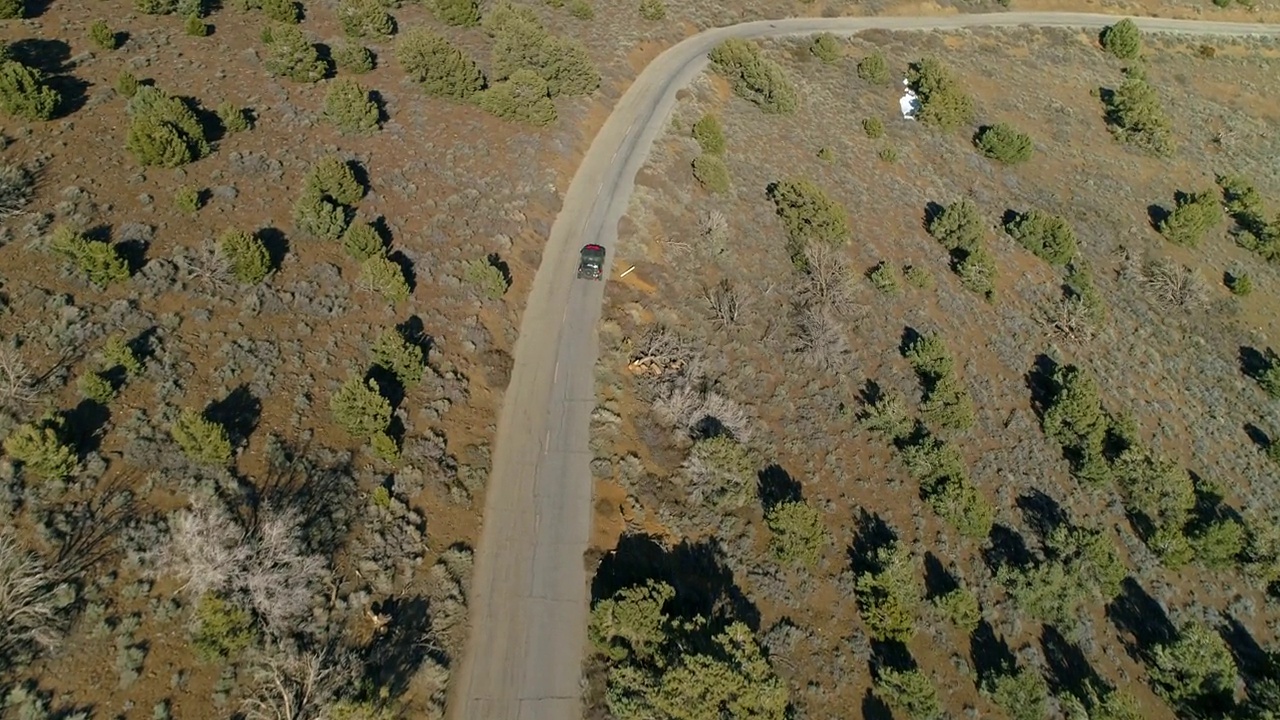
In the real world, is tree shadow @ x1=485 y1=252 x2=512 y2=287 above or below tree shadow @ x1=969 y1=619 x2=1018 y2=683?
above

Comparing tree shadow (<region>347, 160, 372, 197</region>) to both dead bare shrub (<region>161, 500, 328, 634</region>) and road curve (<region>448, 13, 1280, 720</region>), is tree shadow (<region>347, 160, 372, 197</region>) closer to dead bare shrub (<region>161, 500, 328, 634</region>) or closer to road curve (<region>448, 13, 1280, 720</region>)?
road curve (<region>448, 13, 1280, 720</region>)

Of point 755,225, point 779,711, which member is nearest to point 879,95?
point 755,225

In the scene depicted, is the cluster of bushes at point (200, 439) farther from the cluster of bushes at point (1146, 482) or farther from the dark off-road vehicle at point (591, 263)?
the cluster of bushes at point (1146, 482)

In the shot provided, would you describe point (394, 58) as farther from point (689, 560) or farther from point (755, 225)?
point (689, 560)

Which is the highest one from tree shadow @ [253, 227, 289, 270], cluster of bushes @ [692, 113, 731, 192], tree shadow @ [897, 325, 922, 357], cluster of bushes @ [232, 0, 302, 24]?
cluster of bushes @ [232, 0, 302, 24]

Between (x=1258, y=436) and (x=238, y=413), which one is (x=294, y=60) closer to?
(x=238, y=413)

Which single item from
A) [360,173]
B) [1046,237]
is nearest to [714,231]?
[360,173]

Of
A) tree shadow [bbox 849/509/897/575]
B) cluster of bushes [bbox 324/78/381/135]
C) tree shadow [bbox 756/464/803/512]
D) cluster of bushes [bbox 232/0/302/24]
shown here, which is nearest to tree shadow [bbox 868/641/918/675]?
tree shadow [bbox 849/509/897/575]

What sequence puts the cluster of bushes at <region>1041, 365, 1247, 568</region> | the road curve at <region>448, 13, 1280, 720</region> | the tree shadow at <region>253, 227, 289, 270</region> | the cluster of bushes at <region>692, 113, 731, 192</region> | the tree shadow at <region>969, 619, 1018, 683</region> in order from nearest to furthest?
1. the road curve at <region>448, 13, 1280, 720</region>
2. the tree shadow at <region>969, 619, 1018, 683</region>
3. the tree shadow at <region>253, 227, 289, 270</region>
4. the cluster of bushes at <region>1041, 365, 1247, 568</region>
5. the cluster of bushes at <region>692, 113, 731, 192</region>
